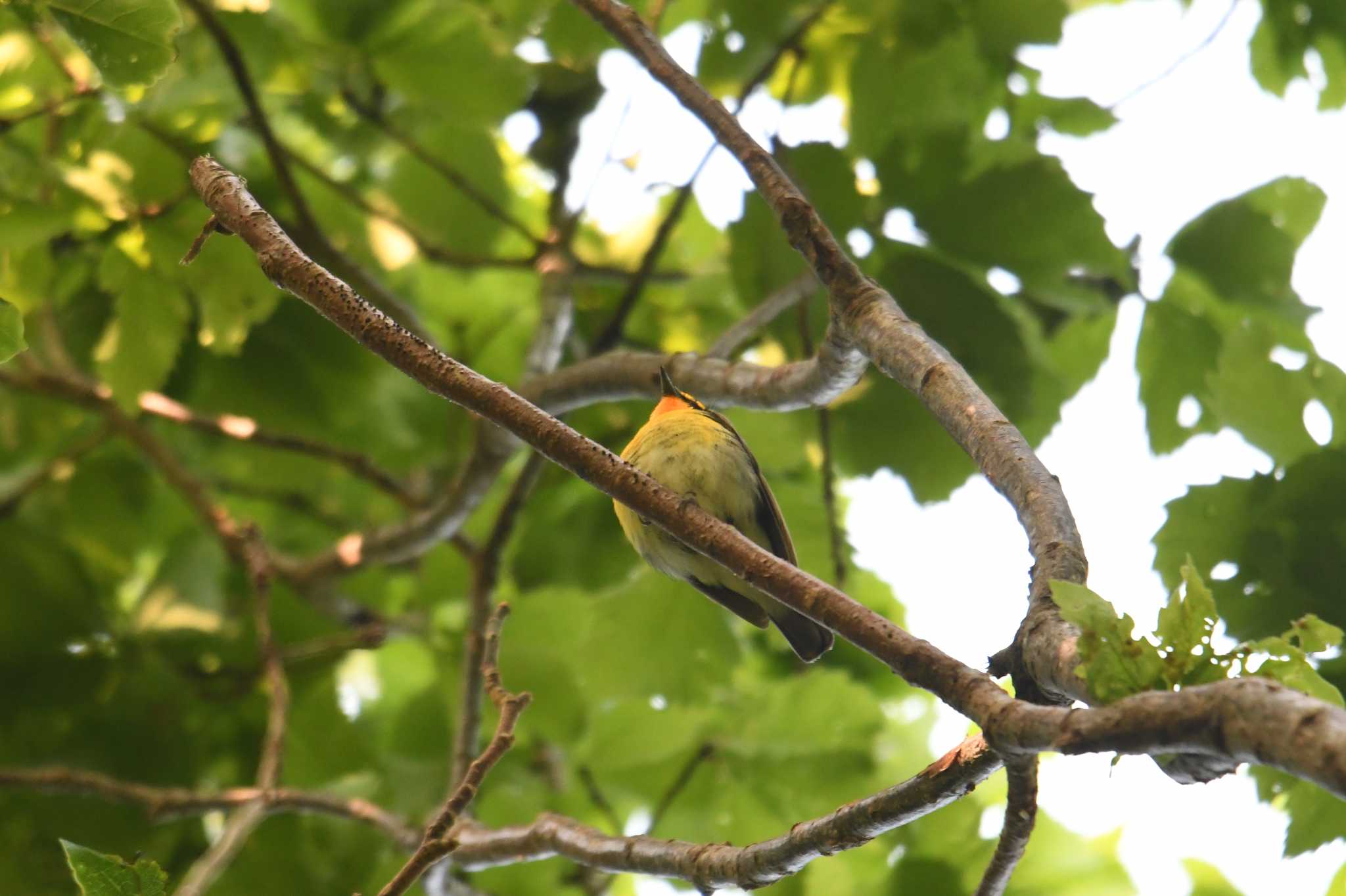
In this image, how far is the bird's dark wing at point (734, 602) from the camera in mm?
3656

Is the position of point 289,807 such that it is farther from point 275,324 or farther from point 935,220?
point 935,220

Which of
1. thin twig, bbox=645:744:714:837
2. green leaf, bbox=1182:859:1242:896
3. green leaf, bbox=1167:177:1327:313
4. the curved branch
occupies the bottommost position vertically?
green leaf, bbox=1182:859:1242:896

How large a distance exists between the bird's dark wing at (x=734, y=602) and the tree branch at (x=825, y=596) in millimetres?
1927

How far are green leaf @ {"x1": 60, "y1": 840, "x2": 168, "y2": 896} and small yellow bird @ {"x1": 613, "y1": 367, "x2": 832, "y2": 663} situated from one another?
2.19 meters

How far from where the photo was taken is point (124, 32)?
2242mm

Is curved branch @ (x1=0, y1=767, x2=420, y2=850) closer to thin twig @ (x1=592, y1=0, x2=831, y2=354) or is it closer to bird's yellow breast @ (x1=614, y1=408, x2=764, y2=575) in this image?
bird's yellow breast @ (x1=614, y1=408, x2=764, y2=575)

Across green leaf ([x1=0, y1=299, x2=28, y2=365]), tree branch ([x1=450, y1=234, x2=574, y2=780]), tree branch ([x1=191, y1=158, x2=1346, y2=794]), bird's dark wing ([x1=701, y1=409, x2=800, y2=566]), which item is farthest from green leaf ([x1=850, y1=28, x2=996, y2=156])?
green leaf ([x1=0, y1=299, x2=28, y2=365])

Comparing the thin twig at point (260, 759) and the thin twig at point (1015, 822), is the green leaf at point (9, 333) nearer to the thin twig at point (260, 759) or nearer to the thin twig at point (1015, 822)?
the thin twig at point (260, 759)

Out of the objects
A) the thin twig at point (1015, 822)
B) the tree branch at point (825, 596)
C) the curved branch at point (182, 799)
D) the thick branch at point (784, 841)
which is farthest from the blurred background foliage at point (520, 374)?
the thick branch at point (784, 841)

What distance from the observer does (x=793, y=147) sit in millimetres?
3426

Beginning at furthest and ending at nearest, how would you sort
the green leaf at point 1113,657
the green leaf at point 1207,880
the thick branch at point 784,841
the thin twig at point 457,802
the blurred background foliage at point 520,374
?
1. the green leaf at point 1207,880
2. the blurred background foliage at point 520,374
3. the thin twig at point 457,802
4. the thick branch at point 784,841
5. the green leaf at point 1113,657

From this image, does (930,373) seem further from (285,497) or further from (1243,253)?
(285,497)

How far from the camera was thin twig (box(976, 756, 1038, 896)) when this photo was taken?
1.40 metres

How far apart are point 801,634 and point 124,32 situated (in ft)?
8.63
